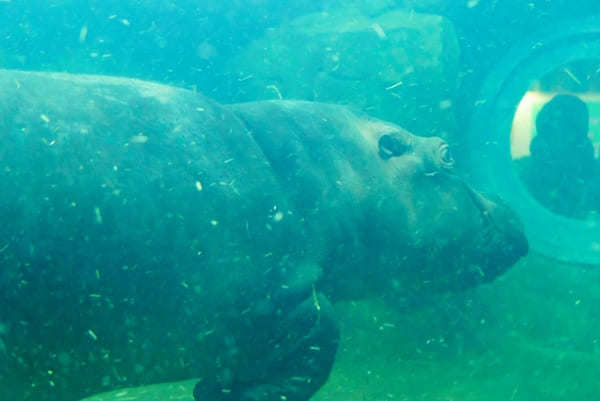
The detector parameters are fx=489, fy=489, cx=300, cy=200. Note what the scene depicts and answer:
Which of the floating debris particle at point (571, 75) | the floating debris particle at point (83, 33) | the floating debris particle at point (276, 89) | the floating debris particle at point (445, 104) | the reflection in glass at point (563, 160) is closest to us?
the floating debris particle at point (445, 104)

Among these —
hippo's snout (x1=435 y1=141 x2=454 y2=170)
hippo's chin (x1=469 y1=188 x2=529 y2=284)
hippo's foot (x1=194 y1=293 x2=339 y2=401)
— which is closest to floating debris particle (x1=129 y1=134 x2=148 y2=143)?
hippo's foot (x1=194 y1=293 x2=339 y2=401)

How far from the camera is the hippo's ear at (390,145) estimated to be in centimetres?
534

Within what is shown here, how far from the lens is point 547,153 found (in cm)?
970

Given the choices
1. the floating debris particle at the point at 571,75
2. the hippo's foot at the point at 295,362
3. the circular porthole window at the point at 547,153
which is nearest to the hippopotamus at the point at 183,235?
the hippo's foot at the point at 295,362

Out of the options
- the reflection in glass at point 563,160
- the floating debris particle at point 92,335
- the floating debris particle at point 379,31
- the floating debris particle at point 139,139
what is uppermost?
the floating debris particle at point 139,139

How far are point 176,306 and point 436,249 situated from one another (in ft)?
9.78

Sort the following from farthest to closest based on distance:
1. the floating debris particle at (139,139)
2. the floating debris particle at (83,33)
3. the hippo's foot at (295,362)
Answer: the floating debris particle at (83,33) < the hippo's foot at (295,362) < the floating debris particle at (139,139)

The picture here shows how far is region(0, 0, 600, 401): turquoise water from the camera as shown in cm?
334

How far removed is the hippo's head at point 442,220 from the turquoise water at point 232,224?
0.40 ft

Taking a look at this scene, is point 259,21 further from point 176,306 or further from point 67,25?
point 176,306

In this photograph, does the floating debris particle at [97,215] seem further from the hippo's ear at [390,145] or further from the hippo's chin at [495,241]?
the hippo's chin at [495,241]

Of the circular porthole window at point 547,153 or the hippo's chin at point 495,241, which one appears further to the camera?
the circular porthole window at point 547,153

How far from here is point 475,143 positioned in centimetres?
873

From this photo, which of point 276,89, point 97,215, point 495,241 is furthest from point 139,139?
point 276,89
